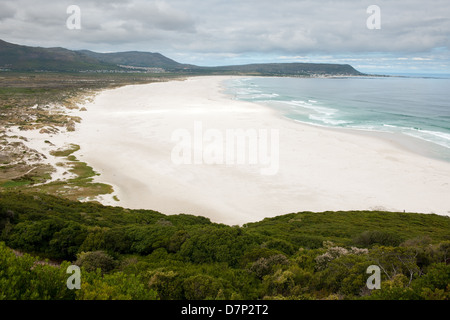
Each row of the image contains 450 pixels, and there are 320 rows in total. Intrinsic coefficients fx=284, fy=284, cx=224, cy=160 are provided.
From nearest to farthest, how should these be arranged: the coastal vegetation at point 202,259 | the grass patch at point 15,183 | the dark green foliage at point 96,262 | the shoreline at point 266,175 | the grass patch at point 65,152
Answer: the coastal vegetation at point 202,259 < the dark green foliage at point 96,262 < the shoreline at point 266,175 < the grass patch at point 15,183 < the grass patch at point 65,152

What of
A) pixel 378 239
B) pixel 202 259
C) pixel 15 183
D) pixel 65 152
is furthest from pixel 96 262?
pixel 65 152

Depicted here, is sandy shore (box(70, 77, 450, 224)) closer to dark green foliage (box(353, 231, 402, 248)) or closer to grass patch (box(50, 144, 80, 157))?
grass patch (box(50, 144, 80, 157))

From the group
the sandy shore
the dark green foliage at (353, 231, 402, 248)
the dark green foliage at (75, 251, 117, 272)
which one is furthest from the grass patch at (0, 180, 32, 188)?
the dark green foliage at (353, 231, 402, 248)

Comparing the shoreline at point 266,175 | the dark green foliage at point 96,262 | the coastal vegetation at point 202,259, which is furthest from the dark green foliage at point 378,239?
the dark green foliage at point 96,262

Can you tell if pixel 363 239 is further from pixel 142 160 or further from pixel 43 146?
pixel 43 146

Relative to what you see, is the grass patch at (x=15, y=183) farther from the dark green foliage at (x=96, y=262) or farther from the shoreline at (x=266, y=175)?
the dark green foliage at (x=96, y=262)

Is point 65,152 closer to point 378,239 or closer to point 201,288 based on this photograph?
point 201,288
